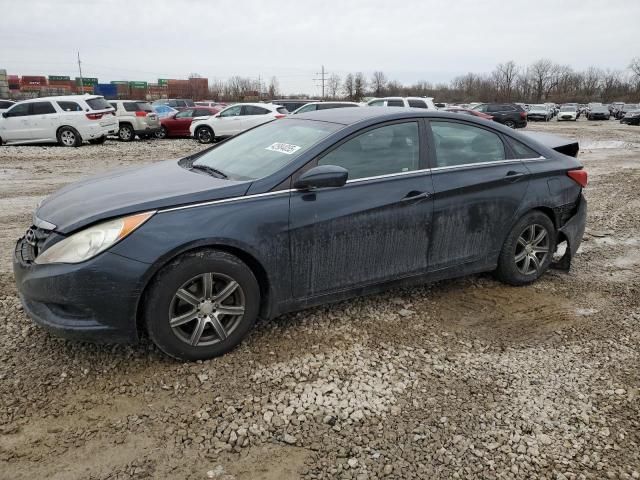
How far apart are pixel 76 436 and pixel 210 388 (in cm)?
72

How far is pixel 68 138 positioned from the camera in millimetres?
16219

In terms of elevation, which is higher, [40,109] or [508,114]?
[508,114]

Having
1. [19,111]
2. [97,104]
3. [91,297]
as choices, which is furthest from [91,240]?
[19,111]

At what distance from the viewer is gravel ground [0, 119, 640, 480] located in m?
2.39

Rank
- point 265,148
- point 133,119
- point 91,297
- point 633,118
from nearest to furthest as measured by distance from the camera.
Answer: point 91,297 < point 265,148 < point 133,119 < point 633,118

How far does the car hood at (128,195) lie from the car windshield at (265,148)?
0.22 m

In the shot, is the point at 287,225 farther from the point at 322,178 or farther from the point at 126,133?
the point at 126,133

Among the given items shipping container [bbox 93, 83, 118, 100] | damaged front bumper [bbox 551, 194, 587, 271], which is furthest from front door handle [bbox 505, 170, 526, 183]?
shipping container [bbox 93, 83, 118, 100]

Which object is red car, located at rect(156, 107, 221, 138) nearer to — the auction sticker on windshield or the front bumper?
the auction sticker on windshield

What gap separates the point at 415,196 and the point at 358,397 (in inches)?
60.6

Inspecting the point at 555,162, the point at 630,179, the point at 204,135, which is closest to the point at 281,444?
the point at 555,162

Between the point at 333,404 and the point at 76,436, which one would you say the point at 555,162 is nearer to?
the point at 333,404

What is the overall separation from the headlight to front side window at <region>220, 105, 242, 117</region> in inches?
657

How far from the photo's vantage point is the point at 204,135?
750 inches
